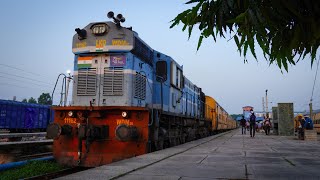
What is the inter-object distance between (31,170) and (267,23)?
798 cm

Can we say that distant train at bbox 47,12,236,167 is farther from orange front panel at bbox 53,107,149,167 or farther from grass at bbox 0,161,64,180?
grass at bbox 0,161,64,180

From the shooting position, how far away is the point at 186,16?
218 cm

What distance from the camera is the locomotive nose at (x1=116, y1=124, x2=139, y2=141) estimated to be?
26.2 feet

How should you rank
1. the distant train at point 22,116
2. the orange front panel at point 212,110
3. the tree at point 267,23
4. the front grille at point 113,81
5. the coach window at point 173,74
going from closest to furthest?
the tree at point 267,23
the front grille at point 113,81
the coach window at point 173,74
the distant train at point 22,116
the orange front panel at point 212,110

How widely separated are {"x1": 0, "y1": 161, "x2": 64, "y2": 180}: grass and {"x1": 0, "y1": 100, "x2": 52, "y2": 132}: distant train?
43.5ft

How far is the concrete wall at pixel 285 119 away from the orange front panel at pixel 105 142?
16698mm

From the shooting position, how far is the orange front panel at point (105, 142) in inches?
327

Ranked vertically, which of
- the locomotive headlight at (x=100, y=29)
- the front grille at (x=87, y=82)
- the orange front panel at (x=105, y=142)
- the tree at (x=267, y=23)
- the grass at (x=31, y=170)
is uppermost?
the locomotive headlight at (x=100, y=29)

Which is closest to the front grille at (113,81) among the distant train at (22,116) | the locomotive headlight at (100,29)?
the locomotive headlight at (100,29)

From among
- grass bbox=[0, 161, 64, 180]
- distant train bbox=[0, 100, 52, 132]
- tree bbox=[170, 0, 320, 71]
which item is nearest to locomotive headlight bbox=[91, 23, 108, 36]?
grass bbox=[0, 161, 64, 180]

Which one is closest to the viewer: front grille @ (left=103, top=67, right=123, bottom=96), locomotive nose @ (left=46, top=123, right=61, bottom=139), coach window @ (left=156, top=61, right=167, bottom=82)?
locomotive nose @ (left=46, top=123, right=61, bottom=139)

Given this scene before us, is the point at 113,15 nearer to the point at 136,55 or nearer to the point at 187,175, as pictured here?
the point at 136,55

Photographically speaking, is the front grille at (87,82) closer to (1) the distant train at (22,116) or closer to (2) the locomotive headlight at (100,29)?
(2) the locomotive headlight at (100,29)

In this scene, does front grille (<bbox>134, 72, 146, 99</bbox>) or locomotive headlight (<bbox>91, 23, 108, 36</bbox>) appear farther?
front grille (<bbox>134, 72, 146, 99</bbox>)
